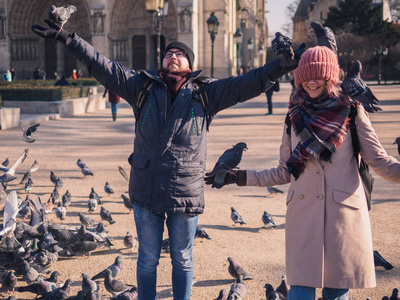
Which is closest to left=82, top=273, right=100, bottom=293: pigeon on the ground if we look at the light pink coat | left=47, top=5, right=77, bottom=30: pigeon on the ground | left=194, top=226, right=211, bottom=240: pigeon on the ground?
left=194, top=226, right=211, bottom=240: pigeon on the ground

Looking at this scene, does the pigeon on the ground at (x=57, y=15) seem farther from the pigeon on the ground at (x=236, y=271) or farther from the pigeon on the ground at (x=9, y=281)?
the pigeon on the ground at (x=236, y=271)

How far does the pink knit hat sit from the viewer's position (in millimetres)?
3309

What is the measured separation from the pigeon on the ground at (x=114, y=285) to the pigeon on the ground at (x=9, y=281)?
83 centimetres

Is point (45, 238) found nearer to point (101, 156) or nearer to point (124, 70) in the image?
point (124, 70)

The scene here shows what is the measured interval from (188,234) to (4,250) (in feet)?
7.93

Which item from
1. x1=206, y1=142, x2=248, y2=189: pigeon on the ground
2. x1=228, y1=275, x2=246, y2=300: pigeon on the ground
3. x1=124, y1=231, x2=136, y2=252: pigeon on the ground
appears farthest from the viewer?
x1=124, y1=231, x2=136, y2=252: pigeon on the ground

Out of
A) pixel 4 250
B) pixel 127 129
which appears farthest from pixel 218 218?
pixel 127 129

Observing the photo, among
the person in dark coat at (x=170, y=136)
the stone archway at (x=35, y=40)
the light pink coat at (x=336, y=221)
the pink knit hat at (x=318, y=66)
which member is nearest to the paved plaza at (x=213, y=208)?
the person in dark coat at (x=170, y=136)

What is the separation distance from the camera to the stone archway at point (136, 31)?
43.9 metres

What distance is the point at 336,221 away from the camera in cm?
329

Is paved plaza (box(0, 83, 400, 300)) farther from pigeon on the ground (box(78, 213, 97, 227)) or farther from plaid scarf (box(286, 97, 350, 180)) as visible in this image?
plaid scarf (box(286, 97, 350, 180))

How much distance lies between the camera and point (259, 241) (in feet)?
21.1

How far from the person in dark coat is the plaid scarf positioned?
0.51 m

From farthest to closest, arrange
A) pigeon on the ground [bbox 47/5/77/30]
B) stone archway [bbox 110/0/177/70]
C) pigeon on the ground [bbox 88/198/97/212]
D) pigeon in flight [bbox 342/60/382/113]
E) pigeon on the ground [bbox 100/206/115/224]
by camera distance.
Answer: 1. stone archway [bbox 110/0/177/70]
2. pigeon on the ground [bbox 88/198/97/212]
3. pigeon on the ground [bbox 100/206/115/224]
4. pigeon on the ground [bbox 47/5/77/30]
5. pigeon in flight [bbox 342/60/382/113]
